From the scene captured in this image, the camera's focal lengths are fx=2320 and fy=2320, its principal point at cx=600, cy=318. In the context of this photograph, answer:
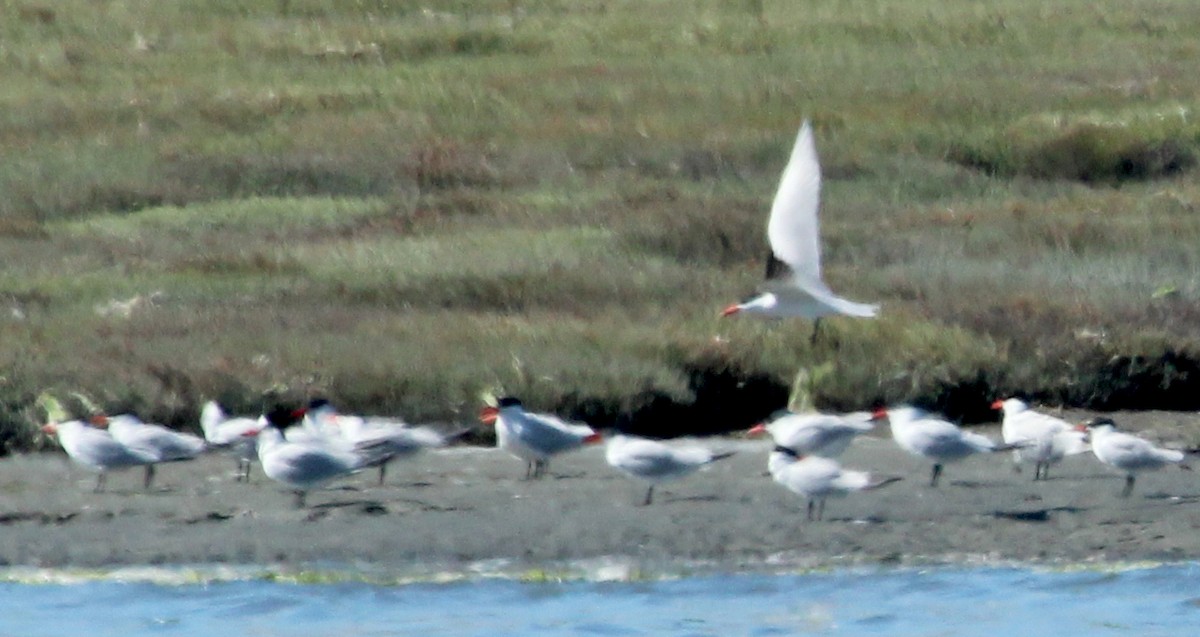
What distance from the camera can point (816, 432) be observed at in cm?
1239

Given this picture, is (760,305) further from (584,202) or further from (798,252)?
(584,202)

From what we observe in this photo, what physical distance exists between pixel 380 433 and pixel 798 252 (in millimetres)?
2868

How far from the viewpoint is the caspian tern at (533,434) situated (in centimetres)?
1233

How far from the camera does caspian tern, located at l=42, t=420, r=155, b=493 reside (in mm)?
12102

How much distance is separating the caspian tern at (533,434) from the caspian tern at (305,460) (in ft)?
2.53

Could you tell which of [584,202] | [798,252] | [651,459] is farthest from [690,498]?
[584,202]

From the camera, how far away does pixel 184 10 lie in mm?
30516

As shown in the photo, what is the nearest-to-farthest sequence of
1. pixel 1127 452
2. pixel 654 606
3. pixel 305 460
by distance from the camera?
pixel 654 606, pixel 305 460, pixel 1127 452

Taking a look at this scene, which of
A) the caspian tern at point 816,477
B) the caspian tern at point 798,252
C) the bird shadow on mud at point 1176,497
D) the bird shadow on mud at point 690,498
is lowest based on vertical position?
the bird shadow on mud at point 690,498

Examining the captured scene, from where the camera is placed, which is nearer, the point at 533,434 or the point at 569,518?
the point at 569,518

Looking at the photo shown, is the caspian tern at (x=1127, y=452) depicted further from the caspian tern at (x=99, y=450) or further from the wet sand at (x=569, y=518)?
the caspian tern at (x=99, y=450)

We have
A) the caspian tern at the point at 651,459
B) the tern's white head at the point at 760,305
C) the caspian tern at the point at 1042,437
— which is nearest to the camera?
the caspian tern at the point at 651,459

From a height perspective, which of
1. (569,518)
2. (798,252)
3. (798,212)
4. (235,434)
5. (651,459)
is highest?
(798,212)

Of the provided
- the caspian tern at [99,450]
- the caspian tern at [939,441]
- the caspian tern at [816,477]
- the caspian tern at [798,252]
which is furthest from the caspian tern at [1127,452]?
the caspian tern at [99,450]
